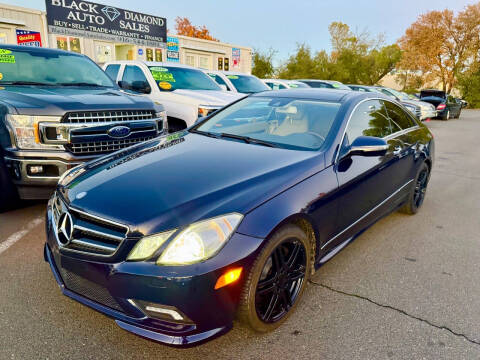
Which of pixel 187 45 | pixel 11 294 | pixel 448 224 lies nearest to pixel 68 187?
pixel 11 294

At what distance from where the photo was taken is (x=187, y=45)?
79.9 feet

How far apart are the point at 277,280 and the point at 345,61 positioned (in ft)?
149

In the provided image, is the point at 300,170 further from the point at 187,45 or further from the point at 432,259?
the point at 187,45

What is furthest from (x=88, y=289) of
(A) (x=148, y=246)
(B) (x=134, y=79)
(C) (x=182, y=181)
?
(B) (x=134, y=79)

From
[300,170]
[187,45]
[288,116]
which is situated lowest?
[300,170]

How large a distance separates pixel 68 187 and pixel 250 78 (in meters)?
9.17

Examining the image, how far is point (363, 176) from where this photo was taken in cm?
307

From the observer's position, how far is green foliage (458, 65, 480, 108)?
1446 inches

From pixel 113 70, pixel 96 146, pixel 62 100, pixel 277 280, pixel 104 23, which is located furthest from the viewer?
pixel 104 23

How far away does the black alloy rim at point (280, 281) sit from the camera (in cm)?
224

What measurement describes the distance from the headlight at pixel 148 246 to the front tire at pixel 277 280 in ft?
1.72

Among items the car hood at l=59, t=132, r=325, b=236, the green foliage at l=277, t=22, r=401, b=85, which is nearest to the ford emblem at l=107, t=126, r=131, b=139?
the car hood at l=59, t=132, r=325, b=236

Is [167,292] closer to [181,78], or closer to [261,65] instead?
[181,78]

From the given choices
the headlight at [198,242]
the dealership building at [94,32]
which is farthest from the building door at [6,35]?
the headlight at [198,242]
